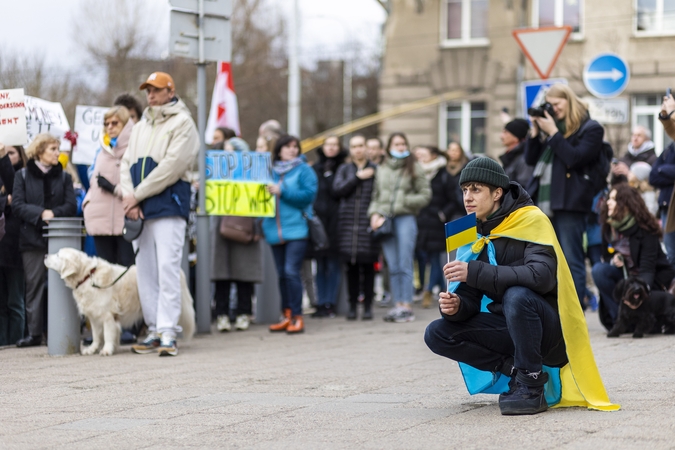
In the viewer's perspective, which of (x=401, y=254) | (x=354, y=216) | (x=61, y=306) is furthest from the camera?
(x=354, y=216)

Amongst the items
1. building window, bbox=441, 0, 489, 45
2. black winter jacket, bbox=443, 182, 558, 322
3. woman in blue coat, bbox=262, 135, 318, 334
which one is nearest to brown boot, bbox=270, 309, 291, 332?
woman in blue coat, bbox=262, 135, 318, 334

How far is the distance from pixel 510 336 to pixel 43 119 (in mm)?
6923

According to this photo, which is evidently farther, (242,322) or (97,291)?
(242,322)

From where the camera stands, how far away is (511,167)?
1081cm

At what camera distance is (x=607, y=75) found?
44.1 feet

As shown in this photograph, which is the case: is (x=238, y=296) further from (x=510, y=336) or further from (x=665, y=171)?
(x=510, y=336)

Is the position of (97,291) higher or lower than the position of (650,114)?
lower

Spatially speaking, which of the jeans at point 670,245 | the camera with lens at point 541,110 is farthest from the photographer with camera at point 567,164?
the jeans at point 670,245

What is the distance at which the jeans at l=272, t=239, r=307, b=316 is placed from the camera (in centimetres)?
1095

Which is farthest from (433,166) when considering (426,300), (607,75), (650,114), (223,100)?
(650,114)

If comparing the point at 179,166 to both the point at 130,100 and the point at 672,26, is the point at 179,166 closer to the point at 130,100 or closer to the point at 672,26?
the point at 130,100

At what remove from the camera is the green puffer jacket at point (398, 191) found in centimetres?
1218

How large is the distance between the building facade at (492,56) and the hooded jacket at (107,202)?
17.8 meters

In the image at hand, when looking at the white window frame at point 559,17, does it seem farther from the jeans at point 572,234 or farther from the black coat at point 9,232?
the black coat at point 9,232
